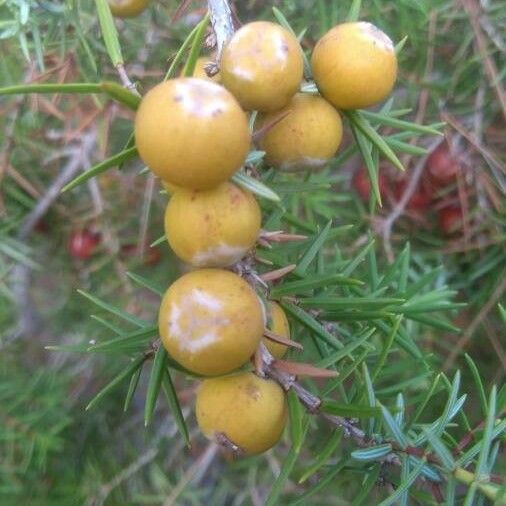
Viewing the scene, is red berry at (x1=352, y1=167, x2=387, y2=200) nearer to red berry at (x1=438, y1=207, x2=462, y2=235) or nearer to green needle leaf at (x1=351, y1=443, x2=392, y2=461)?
red berry at (x1=438, y1=207, x2=462, y2=235)

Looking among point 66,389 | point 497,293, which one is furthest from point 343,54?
point 66,389

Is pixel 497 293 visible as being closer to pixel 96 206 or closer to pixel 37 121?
pixel 96 206

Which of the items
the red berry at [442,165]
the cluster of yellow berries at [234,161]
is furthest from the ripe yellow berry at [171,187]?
the red berry at [442,165]

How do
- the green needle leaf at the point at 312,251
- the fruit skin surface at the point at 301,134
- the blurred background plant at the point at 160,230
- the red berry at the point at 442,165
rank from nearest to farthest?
1. the fruit skin surface at the point at 301,134
2. the green needle leaf at the point at 312,251
3. the blurred background plant at the point at 160,230
4. the red berry at the point at 442,165

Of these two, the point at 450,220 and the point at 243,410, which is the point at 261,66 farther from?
the point at 450,220

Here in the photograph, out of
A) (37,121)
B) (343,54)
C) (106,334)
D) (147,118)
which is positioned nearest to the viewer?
(147,118)

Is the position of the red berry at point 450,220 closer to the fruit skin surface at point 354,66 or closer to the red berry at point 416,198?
the red berry at point 416,198
